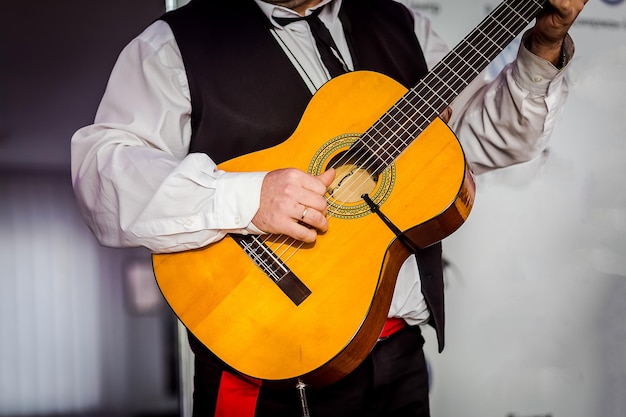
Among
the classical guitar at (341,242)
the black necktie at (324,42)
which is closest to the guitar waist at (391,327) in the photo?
the classical guitar at (341,242)

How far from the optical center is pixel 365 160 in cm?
141

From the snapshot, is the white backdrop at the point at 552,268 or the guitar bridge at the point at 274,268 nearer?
the guitar bridge at the point at 274,268

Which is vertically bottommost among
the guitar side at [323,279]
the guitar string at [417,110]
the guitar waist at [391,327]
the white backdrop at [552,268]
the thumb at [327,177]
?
the white backdrop at [552,268]

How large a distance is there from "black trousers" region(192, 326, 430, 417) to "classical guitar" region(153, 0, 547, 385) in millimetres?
160

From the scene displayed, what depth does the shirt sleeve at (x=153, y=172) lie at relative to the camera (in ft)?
4.32

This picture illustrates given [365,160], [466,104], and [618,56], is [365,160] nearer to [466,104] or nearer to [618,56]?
[466,104]

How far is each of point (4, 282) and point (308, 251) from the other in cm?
148

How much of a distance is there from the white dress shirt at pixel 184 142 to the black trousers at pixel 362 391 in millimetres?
92

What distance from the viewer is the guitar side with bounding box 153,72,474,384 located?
128cm

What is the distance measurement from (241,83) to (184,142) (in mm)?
175

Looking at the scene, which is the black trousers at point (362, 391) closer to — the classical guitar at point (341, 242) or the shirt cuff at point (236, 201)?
the classical guitar at point (341, 242)

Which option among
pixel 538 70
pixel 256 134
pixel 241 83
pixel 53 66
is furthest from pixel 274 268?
pixel 53 66

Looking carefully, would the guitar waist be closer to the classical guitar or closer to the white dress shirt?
the white dress shirt

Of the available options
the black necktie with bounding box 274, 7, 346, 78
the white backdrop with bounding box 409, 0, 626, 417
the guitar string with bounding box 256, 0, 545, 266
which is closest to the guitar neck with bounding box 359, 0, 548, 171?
the guitar string with bounding box 256, 0, 545, 266
